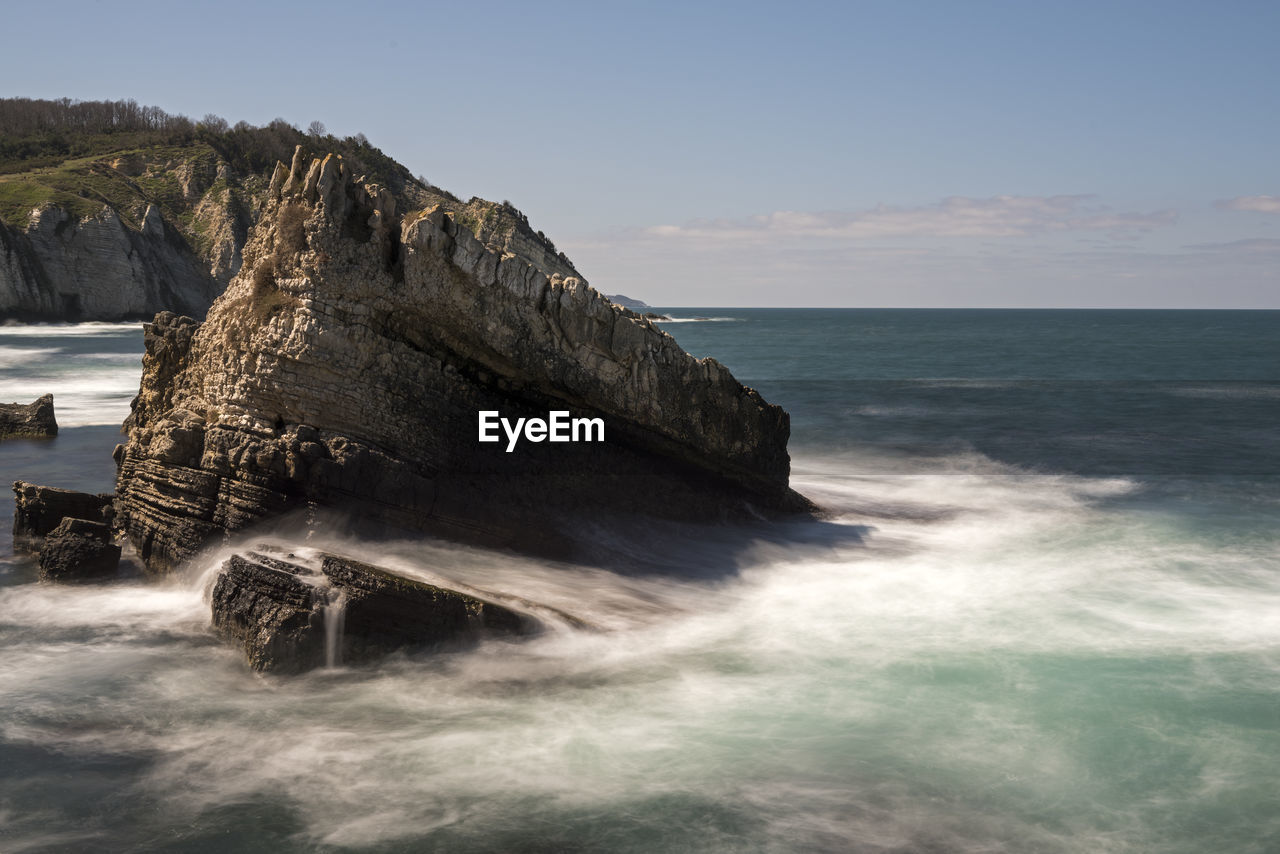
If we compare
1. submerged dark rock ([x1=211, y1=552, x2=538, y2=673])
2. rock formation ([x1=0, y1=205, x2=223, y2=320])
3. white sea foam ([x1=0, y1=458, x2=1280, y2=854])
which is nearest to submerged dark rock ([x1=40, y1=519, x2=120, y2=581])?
white sea foam ([x1=0, y1=458, x2=1280, y2=854])

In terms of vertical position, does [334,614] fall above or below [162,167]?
below

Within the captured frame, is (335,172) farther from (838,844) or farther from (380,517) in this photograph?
(838,844)

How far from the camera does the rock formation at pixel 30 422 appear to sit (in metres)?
22.4

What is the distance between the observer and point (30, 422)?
22.6 m

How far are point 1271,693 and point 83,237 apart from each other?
92.9 metres

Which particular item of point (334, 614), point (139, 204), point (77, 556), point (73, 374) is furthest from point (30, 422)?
point (139, 204)

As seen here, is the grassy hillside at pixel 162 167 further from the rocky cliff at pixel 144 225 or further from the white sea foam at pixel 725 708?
the white sea foam at pixel 725 708

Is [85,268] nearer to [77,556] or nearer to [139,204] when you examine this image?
[139,204]

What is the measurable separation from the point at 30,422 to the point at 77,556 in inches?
500

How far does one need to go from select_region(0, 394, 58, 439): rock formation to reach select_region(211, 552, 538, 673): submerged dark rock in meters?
15.1

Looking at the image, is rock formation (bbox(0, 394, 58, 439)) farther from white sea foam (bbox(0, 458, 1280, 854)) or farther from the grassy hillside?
the grassy hillside

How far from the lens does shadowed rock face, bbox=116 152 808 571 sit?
1176cm

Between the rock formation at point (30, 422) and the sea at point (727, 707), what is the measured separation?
7.94 metres

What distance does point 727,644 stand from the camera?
35.4ft
